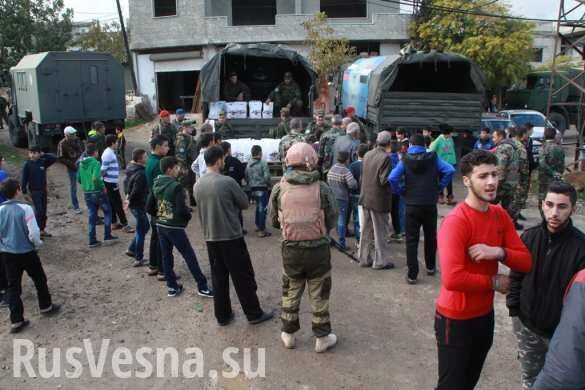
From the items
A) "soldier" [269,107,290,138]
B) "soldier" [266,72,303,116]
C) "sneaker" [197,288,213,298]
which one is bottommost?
"sneaker" [197,288,213,298]

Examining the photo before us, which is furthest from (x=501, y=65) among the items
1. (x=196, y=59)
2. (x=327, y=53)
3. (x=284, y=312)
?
(x=284, y=312)

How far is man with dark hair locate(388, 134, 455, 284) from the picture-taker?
20.5 ft

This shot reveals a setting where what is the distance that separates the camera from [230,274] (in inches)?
213

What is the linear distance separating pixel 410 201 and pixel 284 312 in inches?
89.3

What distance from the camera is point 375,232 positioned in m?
6.91

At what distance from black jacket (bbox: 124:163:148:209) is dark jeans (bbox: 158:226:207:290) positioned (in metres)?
1.28

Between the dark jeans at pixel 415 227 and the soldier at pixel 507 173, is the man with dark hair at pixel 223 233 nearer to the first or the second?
the dark jeans at pixel 415 227

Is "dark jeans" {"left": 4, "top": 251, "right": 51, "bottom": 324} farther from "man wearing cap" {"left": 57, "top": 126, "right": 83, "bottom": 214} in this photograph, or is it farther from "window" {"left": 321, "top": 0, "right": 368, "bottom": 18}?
"window" {"left": 321, "top": 0, "right": 368, "bottom": 18}

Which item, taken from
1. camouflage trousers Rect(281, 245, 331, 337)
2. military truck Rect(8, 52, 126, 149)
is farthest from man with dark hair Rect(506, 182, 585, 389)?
military truck Rect(8, 52, 126, 149)

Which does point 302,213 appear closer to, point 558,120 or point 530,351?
point 530,351

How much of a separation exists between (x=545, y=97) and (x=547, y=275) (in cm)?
2086

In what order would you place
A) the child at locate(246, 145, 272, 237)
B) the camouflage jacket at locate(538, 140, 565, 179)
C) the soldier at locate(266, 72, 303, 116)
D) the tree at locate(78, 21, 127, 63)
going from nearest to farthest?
the child at locate(246, 145, 272, 237), the camouflage jacket at locate(538, 140, 565, 179), the soldier at locate(266, 72, 303, 116), the tree at locate(78, 21, 127, 63)

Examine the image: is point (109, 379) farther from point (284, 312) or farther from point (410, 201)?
point (410, 201)

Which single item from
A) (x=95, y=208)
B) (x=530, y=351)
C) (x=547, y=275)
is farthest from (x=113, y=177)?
(x=547, y=275)
